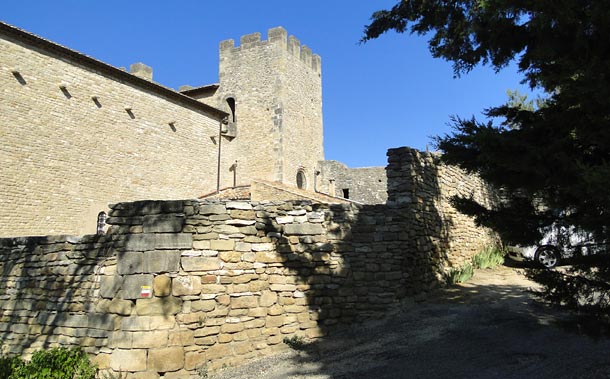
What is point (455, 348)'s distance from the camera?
6336 millimetres

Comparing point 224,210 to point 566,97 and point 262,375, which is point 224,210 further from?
point 566,97

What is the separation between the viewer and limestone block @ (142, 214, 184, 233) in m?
7.02

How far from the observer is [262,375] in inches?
255

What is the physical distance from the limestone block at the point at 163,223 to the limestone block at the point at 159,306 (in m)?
1.00

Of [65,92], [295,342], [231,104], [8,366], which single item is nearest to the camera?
[8,366]

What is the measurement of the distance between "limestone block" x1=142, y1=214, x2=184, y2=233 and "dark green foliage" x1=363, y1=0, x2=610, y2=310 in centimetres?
398

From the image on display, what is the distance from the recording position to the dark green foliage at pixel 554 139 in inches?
172

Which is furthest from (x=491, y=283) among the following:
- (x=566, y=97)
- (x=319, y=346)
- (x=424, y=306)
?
(x=566, y=97)

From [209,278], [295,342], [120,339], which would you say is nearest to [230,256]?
[209,278]

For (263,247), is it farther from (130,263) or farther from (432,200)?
(432,200)

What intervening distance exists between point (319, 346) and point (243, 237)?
212cm

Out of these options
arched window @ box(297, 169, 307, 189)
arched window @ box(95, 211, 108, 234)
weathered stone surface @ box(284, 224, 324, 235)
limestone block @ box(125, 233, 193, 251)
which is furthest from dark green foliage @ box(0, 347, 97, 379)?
arched window @ box(297, 169, 307, 189)

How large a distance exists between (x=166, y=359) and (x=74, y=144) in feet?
42.6

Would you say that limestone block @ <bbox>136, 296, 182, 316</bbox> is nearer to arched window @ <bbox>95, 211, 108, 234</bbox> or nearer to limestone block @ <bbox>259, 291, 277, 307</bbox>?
limestone block @ <bbox>259, 291, 277, 307</bbox>
